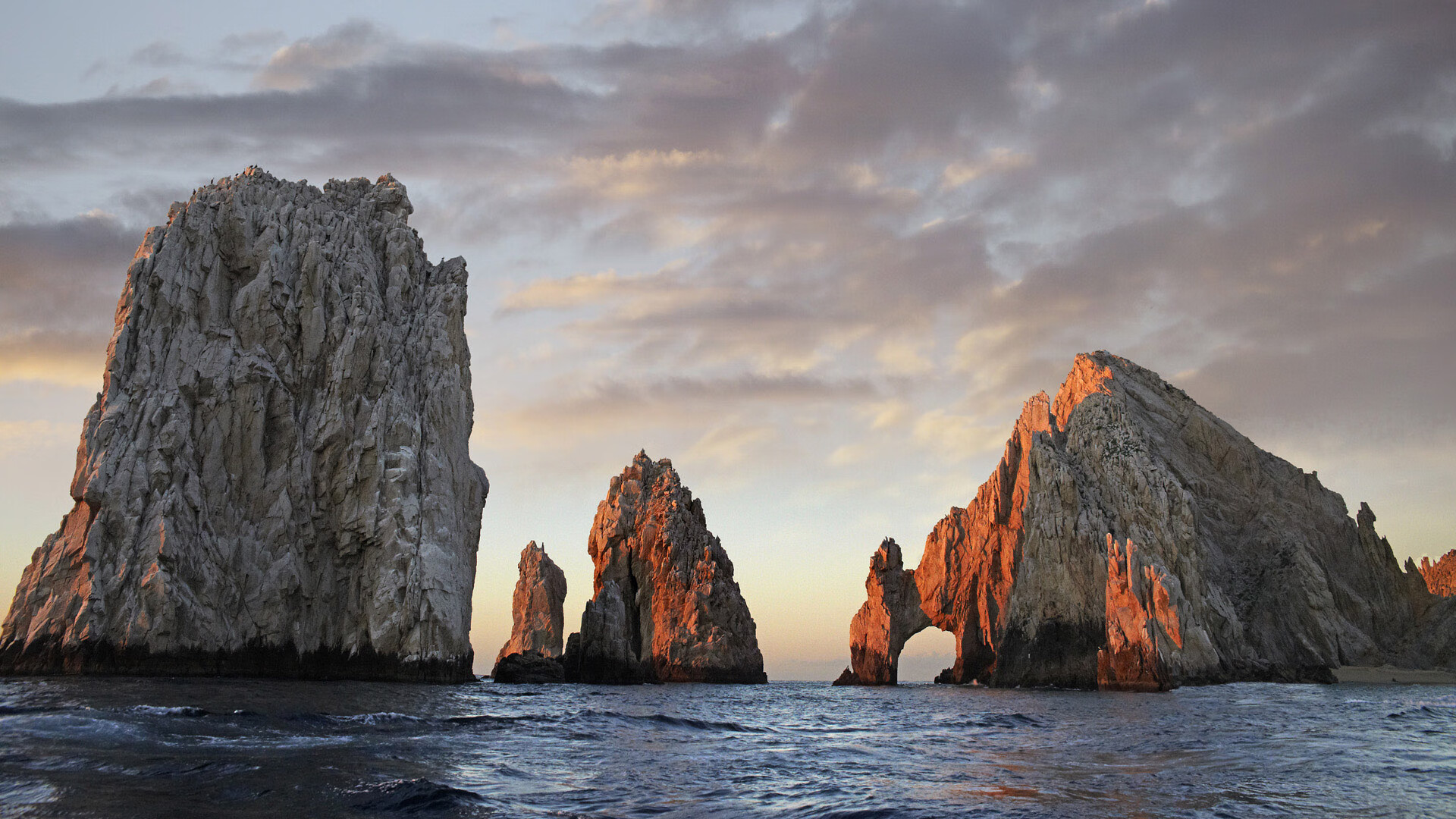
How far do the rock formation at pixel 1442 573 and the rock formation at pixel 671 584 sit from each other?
93147 mm

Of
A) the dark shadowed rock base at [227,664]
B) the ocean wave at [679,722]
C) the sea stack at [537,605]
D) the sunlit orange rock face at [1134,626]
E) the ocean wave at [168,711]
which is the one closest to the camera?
the ocean wave at [168,711]

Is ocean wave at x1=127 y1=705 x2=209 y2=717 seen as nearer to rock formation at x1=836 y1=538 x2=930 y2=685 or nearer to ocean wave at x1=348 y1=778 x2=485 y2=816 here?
ocean wave at x1=348 y1=778 x2=485 y2=816

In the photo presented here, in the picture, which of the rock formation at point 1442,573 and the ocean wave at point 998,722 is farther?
the rock formation at point 1442,573

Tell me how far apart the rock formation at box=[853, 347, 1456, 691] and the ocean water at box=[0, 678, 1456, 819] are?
30.7m

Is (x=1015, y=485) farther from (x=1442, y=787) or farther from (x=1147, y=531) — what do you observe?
(x=1442, y=787)

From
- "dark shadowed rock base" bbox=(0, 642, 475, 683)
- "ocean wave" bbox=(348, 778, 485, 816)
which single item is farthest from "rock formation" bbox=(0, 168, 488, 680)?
"ocean wave" bbox=(348, 778, 485, 816)

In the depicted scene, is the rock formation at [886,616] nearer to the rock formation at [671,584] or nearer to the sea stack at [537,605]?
the rock formation at [671,584]

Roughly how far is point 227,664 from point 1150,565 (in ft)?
192

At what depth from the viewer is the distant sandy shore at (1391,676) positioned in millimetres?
71188

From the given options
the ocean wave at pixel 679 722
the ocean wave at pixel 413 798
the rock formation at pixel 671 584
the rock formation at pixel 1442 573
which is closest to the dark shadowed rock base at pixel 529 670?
the rock formation at pixel 671 584

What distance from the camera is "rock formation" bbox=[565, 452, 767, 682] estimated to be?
278 ft

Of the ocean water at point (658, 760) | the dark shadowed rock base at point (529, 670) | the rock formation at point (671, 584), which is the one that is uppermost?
the rock formation at point (671, 584)

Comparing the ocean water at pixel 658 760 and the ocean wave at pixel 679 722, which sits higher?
the ocean water at pixel 658 760

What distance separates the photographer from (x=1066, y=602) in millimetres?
70938
